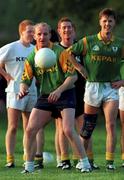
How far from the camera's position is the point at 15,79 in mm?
14047

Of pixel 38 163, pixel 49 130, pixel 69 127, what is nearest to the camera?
pixel 69 127

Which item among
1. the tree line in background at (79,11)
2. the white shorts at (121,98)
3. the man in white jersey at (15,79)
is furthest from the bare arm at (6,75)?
the tree line in background at (79,11)

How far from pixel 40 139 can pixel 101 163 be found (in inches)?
43.5

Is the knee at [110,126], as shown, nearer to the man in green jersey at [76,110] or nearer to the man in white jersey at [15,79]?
the man in green jersey at [76,110]

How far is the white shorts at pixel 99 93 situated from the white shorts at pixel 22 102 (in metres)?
1.19

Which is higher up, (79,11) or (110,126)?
(79,11)

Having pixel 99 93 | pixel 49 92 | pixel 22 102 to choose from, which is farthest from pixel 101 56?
pixel 22 102

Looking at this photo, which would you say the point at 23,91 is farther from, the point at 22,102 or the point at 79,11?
the point at 79,11

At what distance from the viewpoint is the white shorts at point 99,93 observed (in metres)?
13.0

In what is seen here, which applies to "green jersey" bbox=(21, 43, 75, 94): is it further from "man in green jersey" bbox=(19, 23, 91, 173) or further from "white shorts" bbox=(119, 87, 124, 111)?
"white shorts" bbox=(119, 87, 124, 111)

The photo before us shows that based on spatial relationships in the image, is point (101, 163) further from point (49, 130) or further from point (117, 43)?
point (49, 130)

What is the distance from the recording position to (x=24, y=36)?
14062 millimetres

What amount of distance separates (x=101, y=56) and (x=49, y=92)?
0.97 metres

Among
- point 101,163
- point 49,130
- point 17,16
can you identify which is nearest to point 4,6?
point 17,16
